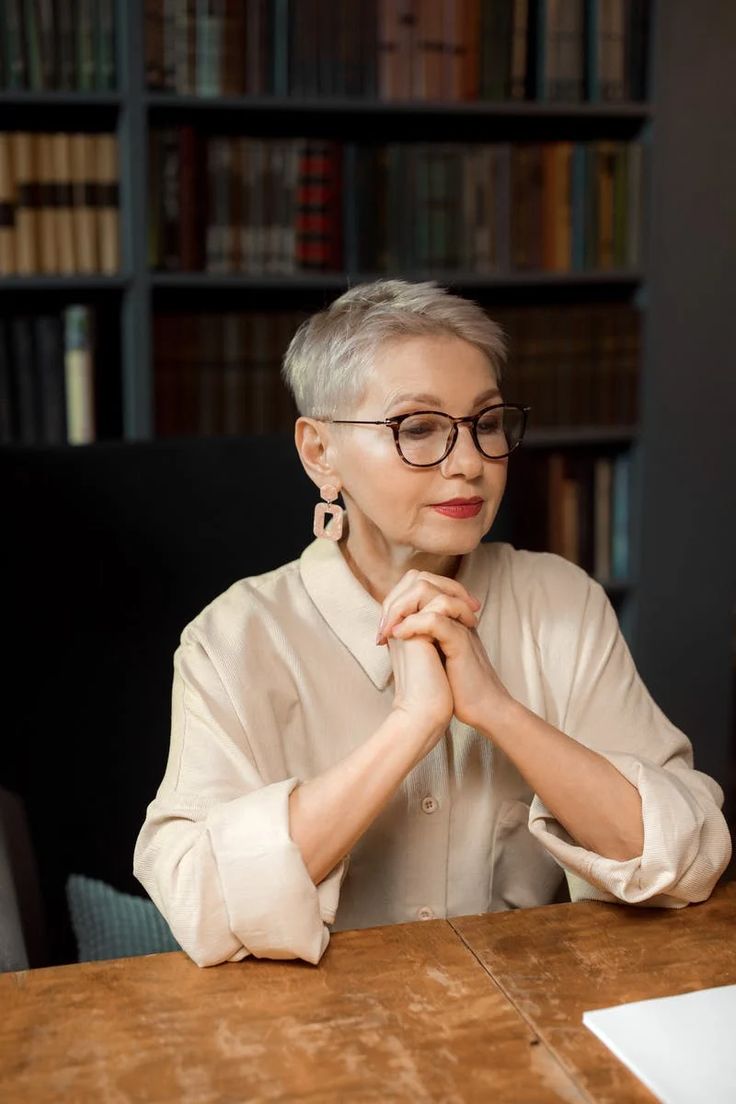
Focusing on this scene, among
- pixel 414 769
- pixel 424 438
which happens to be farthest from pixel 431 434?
pixel 414 769

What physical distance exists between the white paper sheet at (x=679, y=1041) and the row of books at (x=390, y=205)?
2.11 meters

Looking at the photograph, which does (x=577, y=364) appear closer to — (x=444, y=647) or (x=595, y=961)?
(x=444, y=647)

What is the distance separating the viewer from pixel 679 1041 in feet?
2.95

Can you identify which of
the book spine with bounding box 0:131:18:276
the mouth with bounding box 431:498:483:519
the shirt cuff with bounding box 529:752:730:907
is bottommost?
the shirt cuff with bounding box 529:752:730:907

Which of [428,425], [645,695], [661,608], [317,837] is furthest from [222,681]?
[661,608]

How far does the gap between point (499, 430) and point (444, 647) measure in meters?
0.25

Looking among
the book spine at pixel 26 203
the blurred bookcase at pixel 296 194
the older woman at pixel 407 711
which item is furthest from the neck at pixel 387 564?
the book spine at pixel 26 203

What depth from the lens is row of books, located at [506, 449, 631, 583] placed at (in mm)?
3068

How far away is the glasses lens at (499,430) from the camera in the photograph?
129cm

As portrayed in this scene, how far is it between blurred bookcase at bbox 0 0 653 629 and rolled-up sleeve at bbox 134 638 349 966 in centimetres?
144

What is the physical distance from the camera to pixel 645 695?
1.35 metres

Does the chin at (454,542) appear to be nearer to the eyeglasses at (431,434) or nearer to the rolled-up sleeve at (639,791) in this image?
the eyeglasses at (431,434)

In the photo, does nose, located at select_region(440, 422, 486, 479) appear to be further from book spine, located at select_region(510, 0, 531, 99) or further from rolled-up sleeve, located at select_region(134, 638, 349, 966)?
book spine, located at select_region(510, 0, 531, 99)

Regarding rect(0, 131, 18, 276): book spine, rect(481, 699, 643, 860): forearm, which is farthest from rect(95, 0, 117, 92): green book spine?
rect(481, 699, 643, 860): forearm
